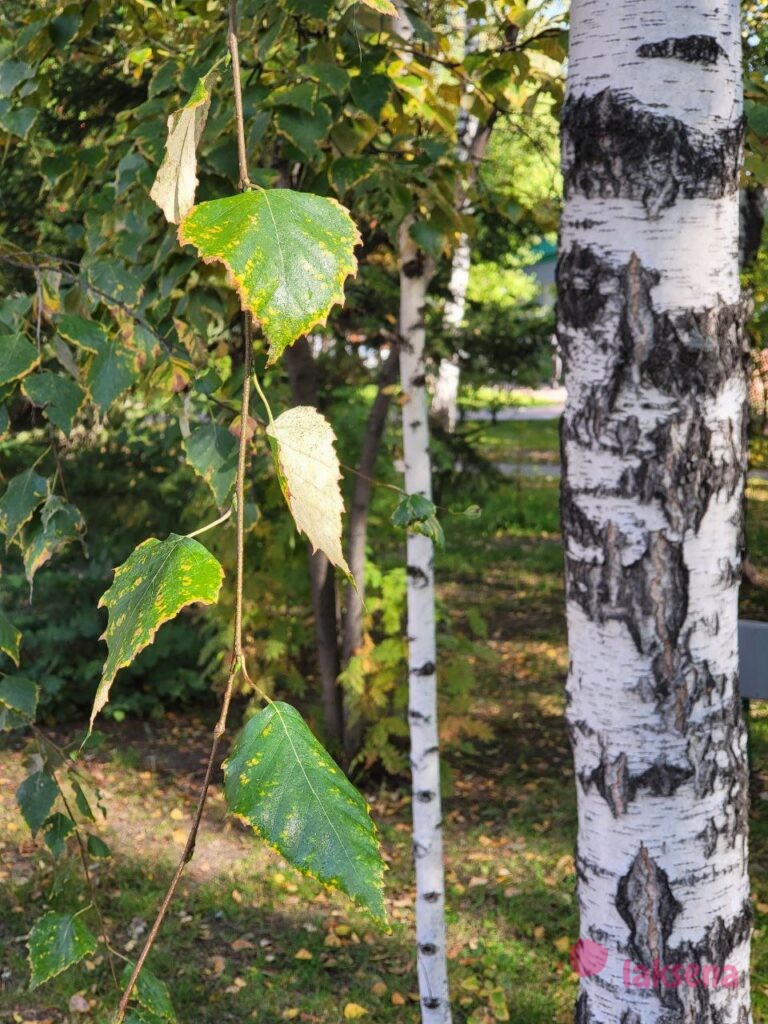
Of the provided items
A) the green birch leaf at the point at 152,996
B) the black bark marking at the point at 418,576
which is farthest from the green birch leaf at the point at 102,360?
the black bark marking at the point at 418,576

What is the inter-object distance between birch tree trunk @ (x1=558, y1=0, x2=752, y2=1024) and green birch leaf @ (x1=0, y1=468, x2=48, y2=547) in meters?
0.75

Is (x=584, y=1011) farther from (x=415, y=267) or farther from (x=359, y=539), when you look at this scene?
(x=359, y=539)

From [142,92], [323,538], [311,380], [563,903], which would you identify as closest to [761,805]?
[563,903]

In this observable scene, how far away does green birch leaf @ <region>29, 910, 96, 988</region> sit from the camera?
1.09 meters

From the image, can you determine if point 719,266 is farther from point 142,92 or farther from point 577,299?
point 142,92

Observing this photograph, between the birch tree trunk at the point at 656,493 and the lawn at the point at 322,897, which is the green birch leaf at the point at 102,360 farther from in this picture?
the lawn at the point at 322,897

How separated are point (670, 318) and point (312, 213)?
967 millimetres

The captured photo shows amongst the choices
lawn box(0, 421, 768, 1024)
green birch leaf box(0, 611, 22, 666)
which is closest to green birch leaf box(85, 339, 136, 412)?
green birch leaf box(0, 611, 22, 666)

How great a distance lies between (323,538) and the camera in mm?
571

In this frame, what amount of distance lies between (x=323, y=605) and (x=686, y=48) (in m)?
3.74

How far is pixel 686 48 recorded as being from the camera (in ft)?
4.45

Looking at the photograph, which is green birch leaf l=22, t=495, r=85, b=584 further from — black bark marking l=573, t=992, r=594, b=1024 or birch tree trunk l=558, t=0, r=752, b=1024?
black bark marking l=573, t=992, r=594, b=1024

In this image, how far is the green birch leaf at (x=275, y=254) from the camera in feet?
1.72

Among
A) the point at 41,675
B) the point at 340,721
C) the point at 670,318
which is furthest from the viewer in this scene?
the point at 41,675
